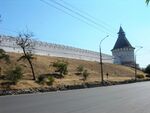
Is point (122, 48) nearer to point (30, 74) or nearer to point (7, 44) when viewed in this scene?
point (7, 44)

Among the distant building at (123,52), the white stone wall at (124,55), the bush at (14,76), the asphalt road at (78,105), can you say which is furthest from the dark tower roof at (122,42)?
the asphalt road at (78,105)

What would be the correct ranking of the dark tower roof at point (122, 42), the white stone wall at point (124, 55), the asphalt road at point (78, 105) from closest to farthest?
the asphalt road at point (78, 105), the white stone wall at point (124, 55), the dark tower roof at point (122, 42)

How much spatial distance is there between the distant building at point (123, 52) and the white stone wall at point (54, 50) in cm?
1930

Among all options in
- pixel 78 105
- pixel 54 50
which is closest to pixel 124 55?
pixel 54 50

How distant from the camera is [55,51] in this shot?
316 feet

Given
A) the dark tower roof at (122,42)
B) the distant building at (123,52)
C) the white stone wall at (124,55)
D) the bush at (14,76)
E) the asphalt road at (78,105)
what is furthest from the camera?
the dark tower roof at (122,42)

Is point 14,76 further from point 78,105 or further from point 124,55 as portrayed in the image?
point 124,55

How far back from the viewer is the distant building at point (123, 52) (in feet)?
464

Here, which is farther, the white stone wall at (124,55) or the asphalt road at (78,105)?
the white stone wall at (124,55)

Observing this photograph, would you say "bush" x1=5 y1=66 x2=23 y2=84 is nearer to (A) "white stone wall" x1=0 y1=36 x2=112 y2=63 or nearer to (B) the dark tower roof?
(A) "white stone wall" x1=0 y1=36 x2=112 y2=63

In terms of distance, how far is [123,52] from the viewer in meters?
146

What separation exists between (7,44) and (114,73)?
110 feet

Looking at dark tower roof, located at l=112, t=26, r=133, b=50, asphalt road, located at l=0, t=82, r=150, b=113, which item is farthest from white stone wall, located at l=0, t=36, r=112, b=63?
asphalt road, located at l=0, t=82, r=150, b=113

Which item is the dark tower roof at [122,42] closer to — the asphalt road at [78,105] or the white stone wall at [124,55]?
the white stone wall at [124,55]
